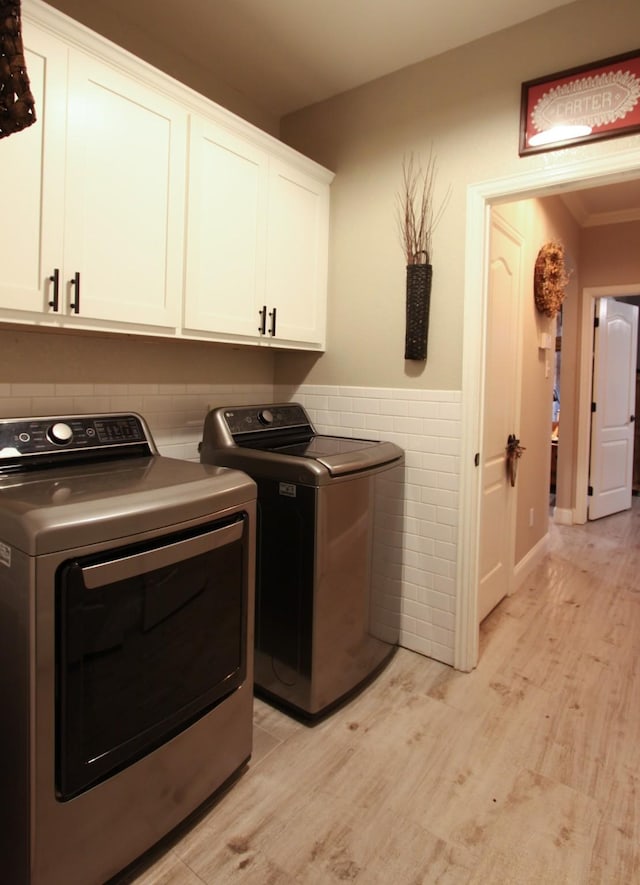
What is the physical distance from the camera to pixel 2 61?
81 cm

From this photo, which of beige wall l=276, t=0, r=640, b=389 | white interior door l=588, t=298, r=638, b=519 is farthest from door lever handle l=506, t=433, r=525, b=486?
white interior door l=588, t=298, r=638, b=519

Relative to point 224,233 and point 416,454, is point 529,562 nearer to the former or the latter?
point 416,454

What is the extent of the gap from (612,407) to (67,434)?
4.93 metres

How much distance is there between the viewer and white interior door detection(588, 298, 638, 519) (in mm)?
4746

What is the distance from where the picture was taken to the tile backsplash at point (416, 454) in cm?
226

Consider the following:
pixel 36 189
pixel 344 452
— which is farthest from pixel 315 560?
pixel 36 189

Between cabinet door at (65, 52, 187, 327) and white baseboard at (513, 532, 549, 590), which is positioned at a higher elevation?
cabinet door at (65, 52, 187, 327)

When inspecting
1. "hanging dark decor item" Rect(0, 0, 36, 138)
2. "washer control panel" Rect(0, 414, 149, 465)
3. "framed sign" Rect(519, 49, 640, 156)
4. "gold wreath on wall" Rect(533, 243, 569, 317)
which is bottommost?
"washer control panel" Rect(0, 414, 149, 465)

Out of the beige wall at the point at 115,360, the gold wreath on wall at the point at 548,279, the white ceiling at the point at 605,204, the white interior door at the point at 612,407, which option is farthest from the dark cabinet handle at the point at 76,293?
the white interior door at the point at 612,407

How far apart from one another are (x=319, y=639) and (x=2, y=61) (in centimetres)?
178

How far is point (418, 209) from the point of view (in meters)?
2.32

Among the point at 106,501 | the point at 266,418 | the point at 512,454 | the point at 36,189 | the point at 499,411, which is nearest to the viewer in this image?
the point at 106,501

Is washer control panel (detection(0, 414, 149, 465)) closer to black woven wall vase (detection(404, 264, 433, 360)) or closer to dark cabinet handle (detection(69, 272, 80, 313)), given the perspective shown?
dark cabinet handle (detection(69, 272, 80, 313))

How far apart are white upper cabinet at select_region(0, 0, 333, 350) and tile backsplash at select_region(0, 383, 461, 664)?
0.42 meters
